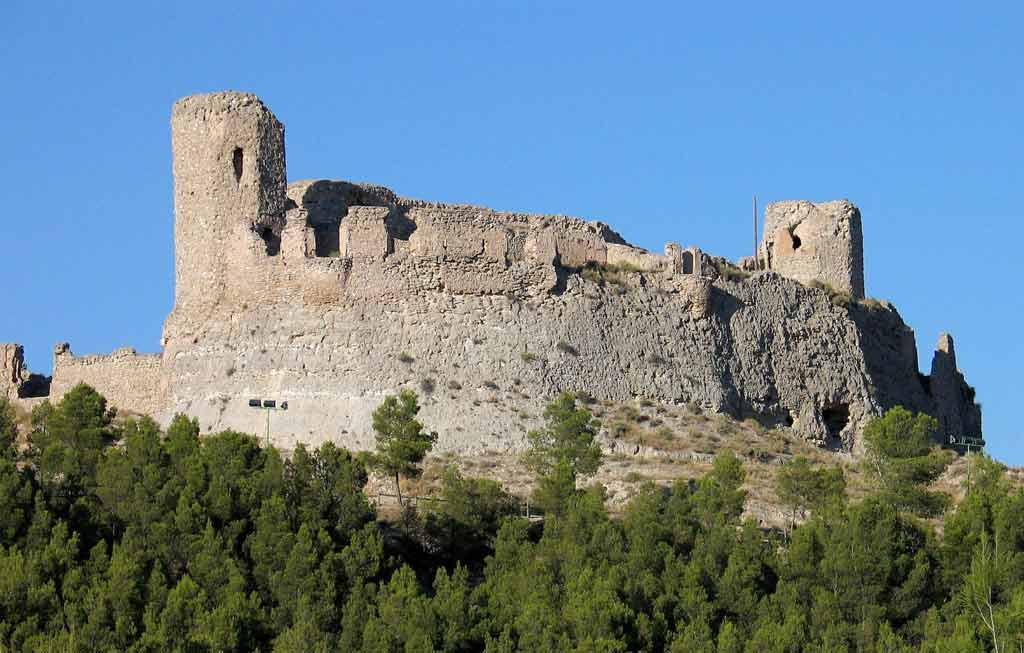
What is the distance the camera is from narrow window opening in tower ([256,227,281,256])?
6006 centimetres

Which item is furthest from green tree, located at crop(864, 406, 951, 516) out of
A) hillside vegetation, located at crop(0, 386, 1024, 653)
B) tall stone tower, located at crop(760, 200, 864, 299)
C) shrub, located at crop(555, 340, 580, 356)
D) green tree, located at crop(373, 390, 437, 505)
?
green tree, located at crop(373, 390, 437, 505)

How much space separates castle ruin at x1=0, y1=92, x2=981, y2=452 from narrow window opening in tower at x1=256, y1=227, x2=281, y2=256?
0.13 ft

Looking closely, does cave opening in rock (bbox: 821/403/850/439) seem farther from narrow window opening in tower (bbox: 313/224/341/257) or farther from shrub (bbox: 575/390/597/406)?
narrow window opening in tower (bbox: 313/224/341/257)

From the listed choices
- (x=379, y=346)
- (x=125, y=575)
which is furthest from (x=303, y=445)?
(x=125, y=575)

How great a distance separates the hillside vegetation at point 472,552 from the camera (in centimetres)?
5034

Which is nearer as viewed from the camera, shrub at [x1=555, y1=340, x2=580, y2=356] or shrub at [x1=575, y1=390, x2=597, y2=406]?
shrub at [x1=575, y1=390, x2=597, y2=406]

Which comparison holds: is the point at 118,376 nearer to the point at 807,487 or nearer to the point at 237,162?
the point at 237,162

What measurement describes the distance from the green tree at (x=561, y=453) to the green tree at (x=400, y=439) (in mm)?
1961

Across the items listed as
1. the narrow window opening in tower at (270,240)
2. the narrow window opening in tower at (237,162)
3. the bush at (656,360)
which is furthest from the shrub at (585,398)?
the narrow window opening in tower at (237,162)

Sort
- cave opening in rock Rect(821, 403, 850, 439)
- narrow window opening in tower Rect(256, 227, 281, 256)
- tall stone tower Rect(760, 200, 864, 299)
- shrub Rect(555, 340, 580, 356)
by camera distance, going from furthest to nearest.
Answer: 1. tall stone tower Rect(760, 200, 864, 299)
2. cave opening in rock Rect(821, 403, 850, 439)
3. narrow window opening in tower Rect(256, 227, 281, 256)
4. shrub Rect(555, 340, 580, 356)

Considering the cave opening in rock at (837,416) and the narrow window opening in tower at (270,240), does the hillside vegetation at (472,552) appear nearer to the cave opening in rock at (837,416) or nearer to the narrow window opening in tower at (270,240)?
the narrow window opening in tower at (270,240)

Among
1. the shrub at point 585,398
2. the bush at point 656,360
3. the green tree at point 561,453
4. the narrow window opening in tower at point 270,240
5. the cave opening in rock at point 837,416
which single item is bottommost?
the green tree at point 561,453

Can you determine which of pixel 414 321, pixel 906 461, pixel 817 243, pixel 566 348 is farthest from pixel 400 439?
pixel 817 243

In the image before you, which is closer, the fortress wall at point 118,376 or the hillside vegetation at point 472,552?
the hillside vegetation at point 472,552
